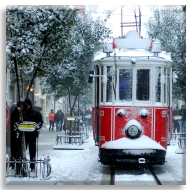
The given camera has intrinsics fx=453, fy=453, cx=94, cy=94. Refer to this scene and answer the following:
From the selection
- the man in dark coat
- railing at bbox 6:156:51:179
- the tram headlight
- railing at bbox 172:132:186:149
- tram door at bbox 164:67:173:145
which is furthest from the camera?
tram door at bbox 164:67:173:145

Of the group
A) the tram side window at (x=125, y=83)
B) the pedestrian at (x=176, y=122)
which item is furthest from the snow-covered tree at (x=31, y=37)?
the pedestrian at (x=176, y=122)

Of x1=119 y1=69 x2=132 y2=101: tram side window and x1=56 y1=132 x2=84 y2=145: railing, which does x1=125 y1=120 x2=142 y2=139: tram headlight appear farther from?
x1=56 y1=132 x2=84 y2=145: railing

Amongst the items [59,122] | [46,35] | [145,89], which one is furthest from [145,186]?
[46,35]

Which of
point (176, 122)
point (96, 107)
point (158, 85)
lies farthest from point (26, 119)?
point (176, 122)

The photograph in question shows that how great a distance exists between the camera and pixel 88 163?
30.9 ft

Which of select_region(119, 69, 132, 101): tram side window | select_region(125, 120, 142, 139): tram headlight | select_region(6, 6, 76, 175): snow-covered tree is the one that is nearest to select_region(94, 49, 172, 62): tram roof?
select_region(119, 69, 132, 101): tram side window

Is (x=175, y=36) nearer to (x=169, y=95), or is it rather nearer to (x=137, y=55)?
(x=137, y=55)

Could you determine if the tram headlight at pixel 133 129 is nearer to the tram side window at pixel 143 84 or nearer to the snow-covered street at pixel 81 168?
the tram side window at pixel 143 84

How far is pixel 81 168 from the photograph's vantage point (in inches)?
358

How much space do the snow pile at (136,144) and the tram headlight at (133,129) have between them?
0.30 ft

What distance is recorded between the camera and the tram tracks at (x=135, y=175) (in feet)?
27.7

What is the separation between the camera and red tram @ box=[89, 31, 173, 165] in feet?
29.3

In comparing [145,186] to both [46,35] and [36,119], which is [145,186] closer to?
[36,119]

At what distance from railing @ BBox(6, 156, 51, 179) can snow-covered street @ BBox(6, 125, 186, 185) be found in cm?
8
